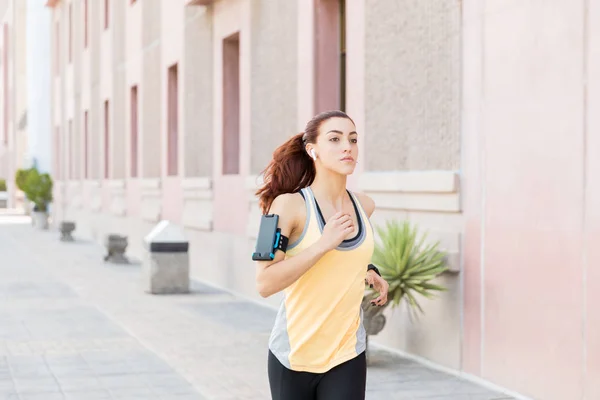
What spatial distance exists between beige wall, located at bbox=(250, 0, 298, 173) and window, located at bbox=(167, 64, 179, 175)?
5.41 metres

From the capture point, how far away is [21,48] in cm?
5175

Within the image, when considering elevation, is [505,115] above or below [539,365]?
above

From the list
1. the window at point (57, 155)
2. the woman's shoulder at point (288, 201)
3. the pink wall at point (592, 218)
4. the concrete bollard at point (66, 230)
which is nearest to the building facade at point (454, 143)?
the pink wall at point (592, 218)

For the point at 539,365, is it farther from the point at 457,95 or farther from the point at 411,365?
the point at 457,95

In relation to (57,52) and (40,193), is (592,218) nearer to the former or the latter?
(40,193)

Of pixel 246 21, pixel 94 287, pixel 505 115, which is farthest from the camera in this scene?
pixel 94 287

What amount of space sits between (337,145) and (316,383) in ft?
2.76

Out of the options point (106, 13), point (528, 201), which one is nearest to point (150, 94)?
point (106, 13)

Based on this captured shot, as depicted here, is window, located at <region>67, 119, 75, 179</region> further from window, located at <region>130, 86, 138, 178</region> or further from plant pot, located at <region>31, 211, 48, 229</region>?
window, located at <region>130, 86, 138, 178</region>

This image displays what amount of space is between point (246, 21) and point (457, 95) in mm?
6353

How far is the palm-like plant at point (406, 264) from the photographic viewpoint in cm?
778

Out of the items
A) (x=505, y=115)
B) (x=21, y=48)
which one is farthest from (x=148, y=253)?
(x=21, y=48)

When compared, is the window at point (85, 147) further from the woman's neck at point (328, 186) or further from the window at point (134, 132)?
the woman's neck at point (328, 186)

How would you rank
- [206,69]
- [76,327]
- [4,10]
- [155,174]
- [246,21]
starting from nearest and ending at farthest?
[76,327] < [246,21] < [206,69] < [155,174] < [4,10]
